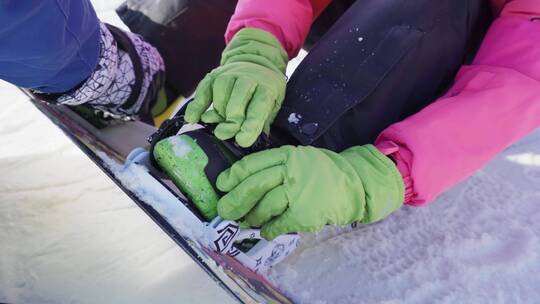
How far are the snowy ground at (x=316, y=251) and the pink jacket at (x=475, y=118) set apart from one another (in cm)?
19

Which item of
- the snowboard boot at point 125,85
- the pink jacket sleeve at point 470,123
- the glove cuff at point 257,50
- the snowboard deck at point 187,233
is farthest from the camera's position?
the snowboard boot at point 125,85

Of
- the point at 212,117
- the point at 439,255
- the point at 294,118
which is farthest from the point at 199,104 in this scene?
the point at 439,255

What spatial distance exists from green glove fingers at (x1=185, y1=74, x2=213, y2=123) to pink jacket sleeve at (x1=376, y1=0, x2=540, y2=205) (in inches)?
10.5

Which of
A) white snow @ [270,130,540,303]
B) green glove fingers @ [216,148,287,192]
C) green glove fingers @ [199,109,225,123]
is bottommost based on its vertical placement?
white snow @ [270,130,540,303]

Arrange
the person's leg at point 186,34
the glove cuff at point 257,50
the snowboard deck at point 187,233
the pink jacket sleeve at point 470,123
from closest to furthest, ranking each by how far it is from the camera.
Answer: the snowboard deck at point 187,233
the pink jacket sleeve at point 470,123
the glove cuff at point 257,50
the person's leg at point 186,34

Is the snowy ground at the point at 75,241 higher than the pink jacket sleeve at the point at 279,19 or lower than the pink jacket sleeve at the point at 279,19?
lower

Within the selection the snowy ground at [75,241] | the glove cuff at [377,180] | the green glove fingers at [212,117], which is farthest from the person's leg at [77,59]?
the glove cuff at [377,180]

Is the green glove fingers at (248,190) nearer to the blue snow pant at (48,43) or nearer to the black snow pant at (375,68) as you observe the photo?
the black snow pant at (375,68)

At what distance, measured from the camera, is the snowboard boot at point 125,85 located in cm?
96

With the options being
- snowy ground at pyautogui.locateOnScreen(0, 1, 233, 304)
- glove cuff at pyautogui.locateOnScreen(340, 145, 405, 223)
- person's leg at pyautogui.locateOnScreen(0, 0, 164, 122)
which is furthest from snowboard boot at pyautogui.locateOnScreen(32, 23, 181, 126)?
glove cuff at pyautogui.locateOnScreen(340, 145, 405, 223)

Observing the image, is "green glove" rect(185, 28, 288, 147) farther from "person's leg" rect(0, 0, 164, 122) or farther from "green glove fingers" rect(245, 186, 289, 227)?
"person's leg" rect(0, 0, 164, 122)

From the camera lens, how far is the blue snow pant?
76 centimetres

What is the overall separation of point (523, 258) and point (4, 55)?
0.94 meters

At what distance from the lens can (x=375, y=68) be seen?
813mm
